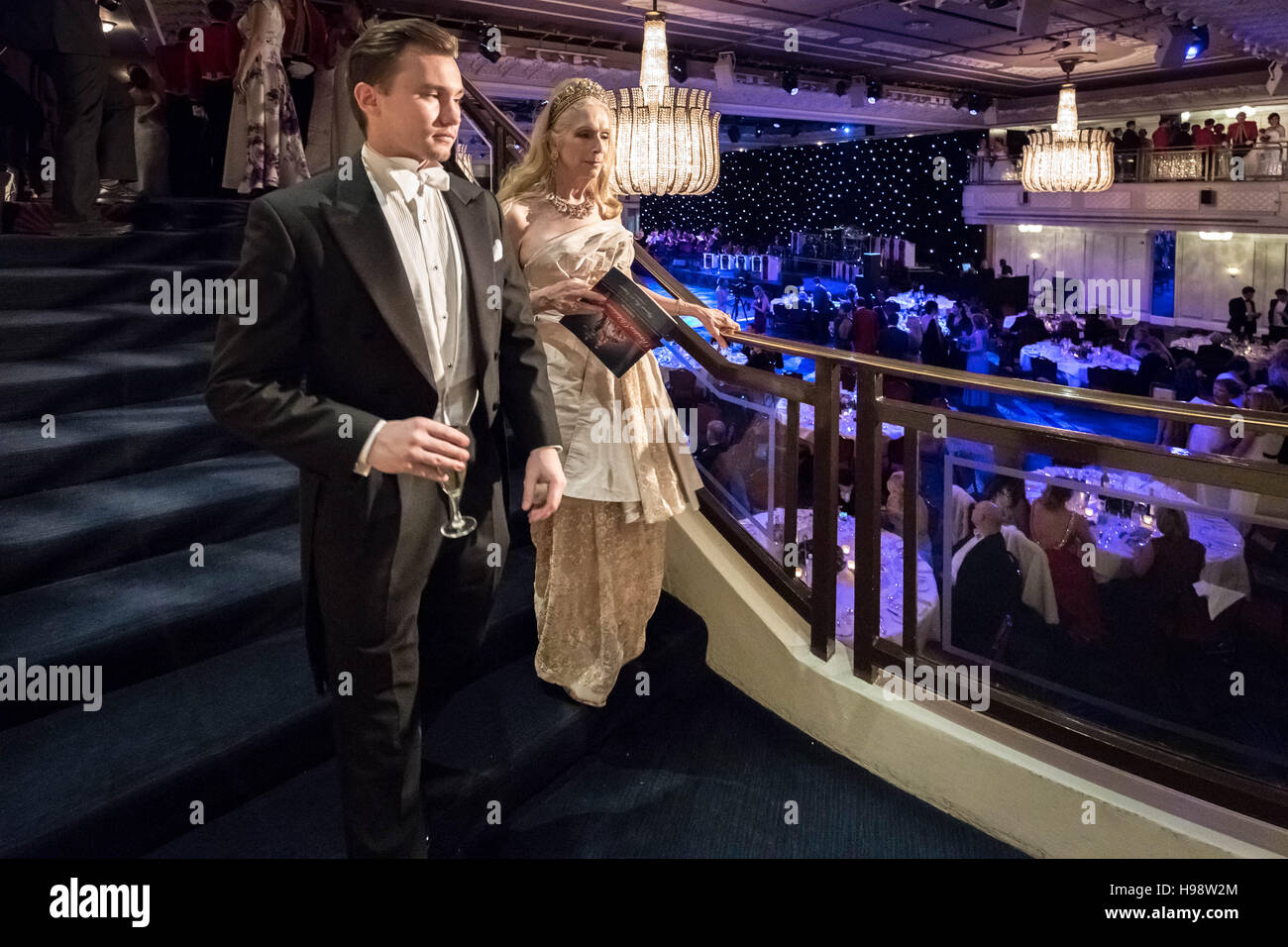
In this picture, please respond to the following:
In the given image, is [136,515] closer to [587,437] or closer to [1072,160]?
[587,437]

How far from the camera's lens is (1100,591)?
2.95m

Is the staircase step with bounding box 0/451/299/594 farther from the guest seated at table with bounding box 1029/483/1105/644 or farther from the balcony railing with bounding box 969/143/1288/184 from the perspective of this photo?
the balcony railing with bounding box 969/143/1288/184

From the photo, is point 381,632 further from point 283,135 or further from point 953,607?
point 283,135

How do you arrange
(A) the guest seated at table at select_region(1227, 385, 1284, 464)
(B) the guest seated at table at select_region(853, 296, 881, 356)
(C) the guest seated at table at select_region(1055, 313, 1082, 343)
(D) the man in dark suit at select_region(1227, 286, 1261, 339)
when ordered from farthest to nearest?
(D) the man in dark suit at select_region(1227, 286, 1261, 339)
(C) the guest seated at table at select_region(1055, 313, 1082, 343)
(B) the guest seated at table at select_region(853, 296, 881, 356)
(A) the guest seated at table at select_region(1227, 385, 1284, 464)

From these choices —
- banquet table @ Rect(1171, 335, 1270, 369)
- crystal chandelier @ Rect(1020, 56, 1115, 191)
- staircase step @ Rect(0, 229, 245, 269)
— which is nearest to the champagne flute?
staircase step @ Rect(0, 229, 245, 269)

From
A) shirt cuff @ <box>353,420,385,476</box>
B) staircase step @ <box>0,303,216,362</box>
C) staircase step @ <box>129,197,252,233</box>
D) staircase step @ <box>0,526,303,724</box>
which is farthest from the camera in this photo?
staircase step @ <box>129,197,252,233</box>

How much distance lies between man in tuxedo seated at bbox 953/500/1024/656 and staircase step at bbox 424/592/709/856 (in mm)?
779

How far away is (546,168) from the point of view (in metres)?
2.24

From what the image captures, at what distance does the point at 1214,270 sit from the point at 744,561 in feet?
47.3

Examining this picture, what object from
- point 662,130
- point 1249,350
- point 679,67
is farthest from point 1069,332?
point 662,130

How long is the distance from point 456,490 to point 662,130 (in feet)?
11.7

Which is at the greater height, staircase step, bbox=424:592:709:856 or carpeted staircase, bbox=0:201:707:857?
carpeted staircase, bbox=0:201:707:857

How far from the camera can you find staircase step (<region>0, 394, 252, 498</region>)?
2428 mm

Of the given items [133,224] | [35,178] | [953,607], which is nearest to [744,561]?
[953,607]
